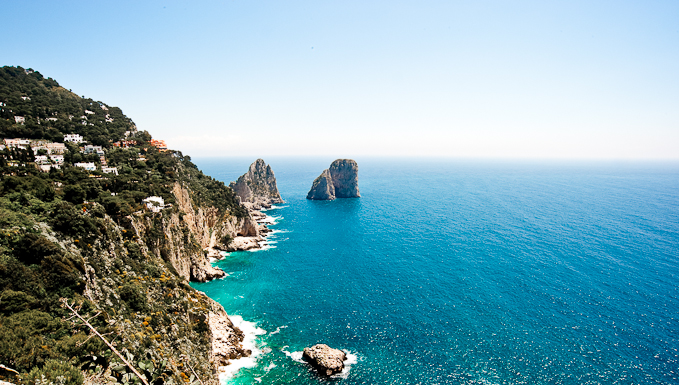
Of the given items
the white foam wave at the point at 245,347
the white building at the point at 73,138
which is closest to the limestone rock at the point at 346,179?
Result: the white building at the point at 73,138

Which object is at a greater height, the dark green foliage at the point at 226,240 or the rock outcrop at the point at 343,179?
the rock outcrop at the point at 343,179

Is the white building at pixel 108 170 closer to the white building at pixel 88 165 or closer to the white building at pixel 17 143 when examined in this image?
the white building at pixel 88 165

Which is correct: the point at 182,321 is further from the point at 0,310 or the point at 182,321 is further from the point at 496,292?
the point at 496,292

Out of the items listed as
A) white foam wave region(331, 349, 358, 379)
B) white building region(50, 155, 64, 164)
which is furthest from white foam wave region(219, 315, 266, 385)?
white building region(50, 155, 64, 164)

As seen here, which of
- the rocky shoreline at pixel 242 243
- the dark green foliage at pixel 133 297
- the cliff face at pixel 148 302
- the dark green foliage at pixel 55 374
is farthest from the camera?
the rocky shoreline at pixel 242 243

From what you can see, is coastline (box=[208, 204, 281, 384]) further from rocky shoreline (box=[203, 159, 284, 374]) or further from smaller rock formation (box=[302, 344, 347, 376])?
smaller rock formation (box=[302, 344, 347, 376])

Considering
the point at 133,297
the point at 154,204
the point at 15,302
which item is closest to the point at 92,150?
the point at 154,204

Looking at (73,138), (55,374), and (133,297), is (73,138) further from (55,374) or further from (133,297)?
(55,374)

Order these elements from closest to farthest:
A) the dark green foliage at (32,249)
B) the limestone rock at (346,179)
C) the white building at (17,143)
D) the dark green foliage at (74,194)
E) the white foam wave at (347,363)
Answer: the dark green foliage at (32,249) < the white foam wave at (347,363) < the dark green foliage at (74,194) < the white building at (17,143) < the limestone rock at (346,179)
